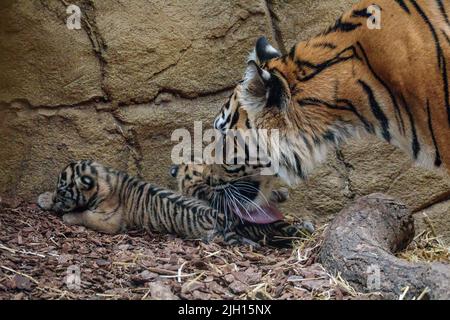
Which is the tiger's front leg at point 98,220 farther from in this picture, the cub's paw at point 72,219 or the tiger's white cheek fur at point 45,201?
the tiger's white cheek fur at point 45,201

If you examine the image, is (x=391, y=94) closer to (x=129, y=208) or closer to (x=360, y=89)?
(x=360, y=89)

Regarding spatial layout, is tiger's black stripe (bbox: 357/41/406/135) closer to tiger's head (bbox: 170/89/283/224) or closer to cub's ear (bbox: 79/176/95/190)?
tiger's head (bbox: 170/89/283/224)

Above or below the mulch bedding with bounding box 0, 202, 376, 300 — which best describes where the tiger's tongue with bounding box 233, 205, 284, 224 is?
above

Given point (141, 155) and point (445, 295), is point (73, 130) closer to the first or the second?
point (141, 155)

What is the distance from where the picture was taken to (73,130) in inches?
246

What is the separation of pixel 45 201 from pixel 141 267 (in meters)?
1.54

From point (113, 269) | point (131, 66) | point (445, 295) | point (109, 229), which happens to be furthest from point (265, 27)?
point (445, 295)

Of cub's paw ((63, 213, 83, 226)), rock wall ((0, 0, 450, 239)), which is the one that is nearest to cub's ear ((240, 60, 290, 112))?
rock wall ((0, 0, 450, 239))

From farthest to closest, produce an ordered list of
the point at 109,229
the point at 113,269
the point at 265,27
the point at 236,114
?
the point at 265,27 < the point at 109,229 < the point at 236,114 < the point at 113,269

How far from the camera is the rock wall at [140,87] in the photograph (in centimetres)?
606

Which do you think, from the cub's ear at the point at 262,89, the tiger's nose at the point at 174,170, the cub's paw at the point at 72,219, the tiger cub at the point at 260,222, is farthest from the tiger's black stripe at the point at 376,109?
the cub's paw at the point at 72,219

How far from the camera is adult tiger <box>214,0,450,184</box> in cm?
468

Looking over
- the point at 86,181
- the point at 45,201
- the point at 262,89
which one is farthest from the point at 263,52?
the point at 45,201
